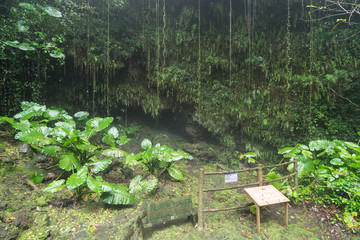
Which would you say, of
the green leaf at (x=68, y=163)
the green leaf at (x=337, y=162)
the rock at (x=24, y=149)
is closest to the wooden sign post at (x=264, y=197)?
the green leaf at (x=337, y=162)

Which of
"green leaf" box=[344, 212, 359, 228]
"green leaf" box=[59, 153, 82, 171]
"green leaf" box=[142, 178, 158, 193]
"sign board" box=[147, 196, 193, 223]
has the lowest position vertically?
"green leaf" box=[344, 212, 359, 228]

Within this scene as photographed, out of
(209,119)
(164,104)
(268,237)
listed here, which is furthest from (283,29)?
(268,237)

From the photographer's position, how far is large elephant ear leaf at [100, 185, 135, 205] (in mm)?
2756

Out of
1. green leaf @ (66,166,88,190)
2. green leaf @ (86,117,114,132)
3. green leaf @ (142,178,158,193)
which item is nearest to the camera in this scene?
green leaf @ (66,166,88,190)

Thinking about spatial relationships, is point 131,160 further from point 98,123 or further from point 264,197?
point 264,197

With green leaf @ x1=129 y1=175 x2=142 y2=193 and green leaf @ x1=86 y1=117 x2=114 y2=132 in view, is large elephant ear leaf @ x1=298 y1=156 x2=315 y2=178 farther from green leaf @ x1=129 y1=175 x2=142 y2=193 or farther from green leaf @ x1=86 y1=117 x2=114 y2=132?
green leaf @ x1=86 y1=117 x2=114 y2=132

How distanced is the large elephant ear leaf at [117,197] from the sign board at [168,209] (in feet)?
1.18

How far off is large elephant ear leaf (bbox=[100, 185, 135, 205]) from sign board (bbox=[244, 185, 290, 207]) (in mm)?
2041

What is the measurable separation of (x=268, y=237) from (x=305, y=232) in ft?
2.48

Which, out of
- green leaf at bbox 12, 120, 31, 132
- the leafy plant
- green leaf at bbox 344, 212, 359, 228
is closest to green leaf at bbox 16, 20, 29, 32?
green leaf at bbox 12, 120, 31, 132

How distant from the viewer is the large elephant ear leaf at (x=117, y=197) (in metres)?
2.76

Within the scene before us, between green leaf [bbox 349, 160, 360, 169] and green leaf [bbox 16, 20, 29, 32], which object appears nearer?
green leaf [bbox 349, 160, 360, 169]

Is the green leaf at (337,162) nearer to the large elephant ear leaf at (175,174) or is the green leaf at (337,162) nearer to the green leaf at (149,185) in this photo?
the large elephant ear leaf at (175,174)

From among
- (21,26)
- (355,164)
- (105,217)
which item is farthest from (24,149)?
(355,164)
